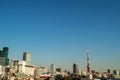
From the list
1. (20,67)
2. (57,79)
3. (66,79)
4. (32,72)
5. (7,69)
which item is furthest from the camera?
(32,72)

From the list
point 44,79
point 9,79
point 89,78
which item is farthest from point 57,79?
point 9,79

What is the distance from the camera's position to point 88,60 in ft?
344

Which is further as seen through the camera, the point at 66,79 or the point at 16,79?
the point at 66,79

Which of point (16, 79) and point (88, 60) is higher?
point (88, 60)

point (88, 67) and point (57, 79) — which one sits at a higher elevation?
point (88, 67)

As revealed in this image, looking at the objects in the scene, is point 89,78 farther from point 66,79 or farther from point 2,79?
point 2,79

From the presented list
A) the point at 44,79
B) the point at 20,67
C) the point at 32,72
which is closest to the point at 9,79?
the point at 44,79

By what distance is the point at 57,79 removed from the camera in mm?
150375

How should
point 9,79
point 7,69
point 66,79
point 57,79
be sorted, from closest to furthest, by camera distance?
point 9,79 < point 66,79 < point 57,79 < point 7,69

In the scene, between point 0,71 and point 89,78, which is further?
point 0,71

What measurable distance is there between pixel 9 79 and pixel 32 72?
78999 millimetres

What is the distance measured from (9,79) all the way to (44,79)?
36.9m

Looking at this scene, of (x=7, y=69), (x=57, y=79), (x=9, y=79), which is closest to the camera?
(x=9, y=79)

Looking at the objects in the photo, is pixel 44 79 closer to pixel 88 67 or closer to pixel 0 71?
pixel 0 71
